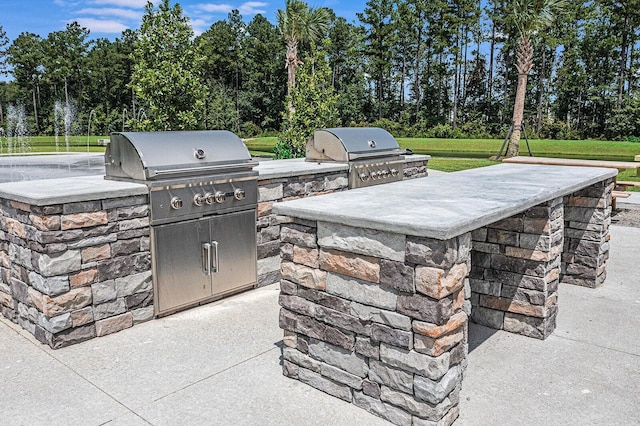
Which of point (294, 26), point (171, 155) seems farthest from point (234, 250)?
point (294, 26)

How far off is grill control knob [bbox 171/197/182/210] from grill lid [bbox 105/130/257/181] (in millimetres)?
187

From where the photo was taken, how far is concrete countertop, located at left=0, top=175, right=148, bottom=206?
140 inches

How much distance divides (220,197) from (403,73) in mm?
39191

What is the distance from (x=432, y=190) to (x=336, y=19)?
45.5 meters

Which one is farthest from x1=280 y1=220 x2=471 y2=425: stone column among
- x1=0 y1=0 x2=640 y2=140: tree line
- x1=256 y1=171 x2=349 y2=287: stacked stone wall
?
x1=0 y1=0 x2=640 y2=140: tree line

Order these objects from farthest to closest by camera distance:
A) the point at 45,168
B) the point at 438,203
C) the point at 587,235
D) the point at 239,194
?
1. the point at 45,168
2. the point at 587,235
3. the point at 239,194
4. the point at 438,203

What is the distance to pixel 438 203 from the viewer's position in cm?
307

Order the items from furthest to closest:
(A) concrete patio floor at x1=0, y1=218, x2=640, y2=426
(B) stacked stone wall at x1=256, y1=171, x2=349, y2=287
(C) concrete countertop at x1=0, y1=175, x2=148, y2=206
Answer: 1. (B) stacked stone wall at x1=256, y1=171, x2=349, y2=287
2. (C) concrete countertop at x1=0, y1=175, x2=148, y2=206
3. (A) concrete patio floor at x1=0, y1=218, x2=640, y2=426

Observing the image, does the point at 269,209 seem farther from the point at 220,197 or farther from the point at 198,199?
the point at 198,199

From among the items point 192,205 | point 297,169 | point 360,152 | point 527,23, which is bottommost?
point 192,205

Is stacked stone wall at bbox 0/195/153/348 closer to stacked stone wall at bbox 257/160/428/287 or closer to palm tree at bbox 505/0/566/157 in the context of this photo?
stacked stone wall at bbox 257/160/428/287

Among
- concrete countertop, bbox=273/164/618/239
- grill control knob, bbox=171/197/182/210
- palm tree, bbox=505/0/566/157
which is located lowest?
grill control knob, bbox=171/197/182/210

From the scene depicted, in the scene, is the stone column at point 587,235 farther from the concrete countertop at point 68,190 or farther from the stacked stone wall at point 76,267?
the stacked stone wall at point 76,267

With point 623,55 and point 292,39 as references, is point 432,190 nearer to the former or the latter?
point 292,39
